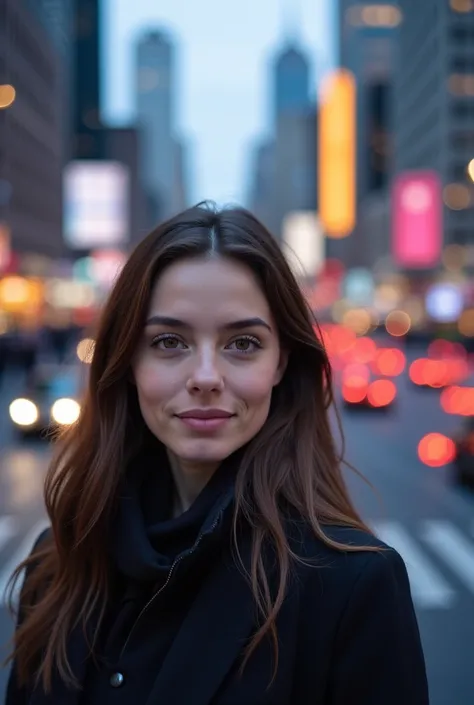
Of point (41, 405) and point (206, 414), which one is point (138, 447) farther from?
point (41, 405)

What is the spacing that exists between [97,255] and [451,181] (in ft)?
166

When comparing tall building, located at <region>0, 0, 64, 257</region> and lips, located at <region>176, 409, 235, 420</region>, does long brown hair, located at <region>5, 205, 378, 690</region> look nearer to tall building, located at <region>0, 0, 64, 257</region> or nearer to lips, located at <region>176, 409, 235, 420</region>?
lips, located at <region>176, 409, 235, 420</region>

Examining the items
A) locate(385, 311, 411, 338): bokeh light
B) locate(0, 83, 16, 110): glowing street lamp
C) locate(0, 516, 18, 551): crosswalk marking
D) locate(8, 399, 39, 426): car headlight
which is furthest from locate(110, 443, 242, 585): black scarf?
locate(385, 311, 411, 338): bokeh light

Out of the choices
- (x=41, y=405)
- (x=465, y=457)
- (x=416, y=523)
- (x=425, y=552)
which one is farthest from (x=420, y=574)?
(x=41, y=405)

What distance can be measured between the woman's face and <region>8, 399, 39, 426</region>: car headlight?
21486 mm

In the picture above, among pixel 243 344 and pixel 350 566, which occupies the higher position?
pixel 243 344

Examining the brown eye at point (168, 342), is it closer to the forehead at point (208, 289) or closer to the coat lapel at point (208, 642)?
the forehead at point (208, 289)

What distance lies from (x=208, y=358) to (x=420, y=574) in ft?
27.6

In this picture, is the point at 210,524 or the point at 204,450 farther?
the point at 204,450

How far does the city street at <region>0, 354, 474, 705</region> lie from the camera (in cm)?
765

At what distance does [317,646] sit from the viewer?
7.80 ft

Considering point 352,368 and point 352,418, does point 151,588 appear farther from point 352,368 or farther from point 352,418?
point 352,368

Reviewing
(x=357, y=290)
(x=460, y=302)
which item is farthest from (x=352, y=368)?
(x=357, y=290)

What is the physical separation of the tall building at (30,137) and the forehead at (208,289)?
76183 millimetres
